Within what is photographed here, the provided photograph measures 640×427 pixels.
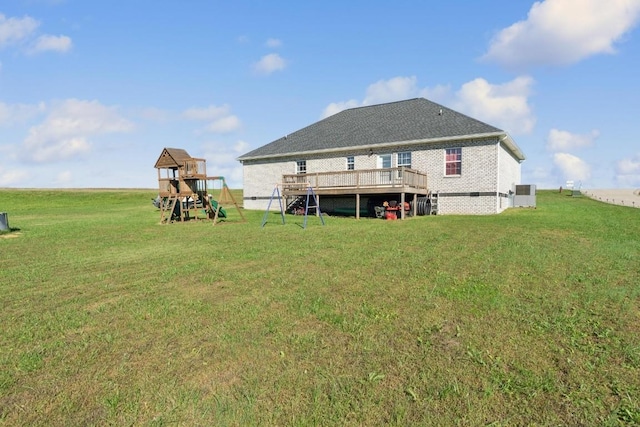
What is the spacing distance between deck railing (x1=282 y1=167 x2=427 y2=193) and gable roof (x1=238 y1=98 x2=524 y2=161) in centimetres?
206

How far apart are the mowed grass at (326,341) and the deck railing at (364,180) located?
36.7 ft

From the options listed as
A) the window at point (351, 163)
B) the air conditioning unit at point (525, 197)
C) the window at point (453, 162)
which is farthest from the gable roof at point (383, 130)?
the air conditioning unit at point (525, 197)

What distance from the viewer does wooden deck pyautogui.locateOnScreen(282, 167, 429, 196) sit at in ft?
63.1

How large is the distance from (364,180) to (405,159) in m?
2.74

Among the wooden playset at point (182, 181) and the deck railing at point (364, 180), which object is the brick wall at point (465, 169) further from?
the wooden playset at point (182, 181)

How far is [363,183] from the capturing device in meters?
22.4

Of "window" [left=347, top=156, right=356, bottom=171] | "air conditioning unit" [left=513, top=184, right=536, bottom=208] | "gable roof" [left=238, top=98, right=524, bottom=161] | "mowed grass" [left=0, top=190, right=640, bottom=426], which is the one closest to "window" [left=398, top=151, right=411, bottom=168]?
"gable roof" [left=238, top=98, right=524, bottom=161]

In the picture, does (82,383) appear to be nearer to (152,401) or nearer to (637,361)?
(152,401)

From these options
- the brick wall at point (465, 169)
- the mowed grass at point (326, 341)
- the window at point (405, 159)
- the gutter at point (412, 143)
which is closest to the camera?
the mowed grass at point (326, 341)

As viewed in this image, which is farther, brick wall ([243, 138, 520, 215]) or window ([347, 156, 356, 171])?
window ([347, 156, 356, 171])

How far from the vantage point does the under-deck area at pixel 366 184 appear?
19.2 metres

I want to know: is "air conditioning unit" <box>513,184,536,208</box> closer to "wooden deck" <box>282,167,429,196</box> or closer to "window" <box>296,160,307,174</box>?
"wooden deck" <box>282,167,429,196</box>

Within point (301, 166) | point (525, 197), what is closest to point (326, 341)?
point (301, 166)

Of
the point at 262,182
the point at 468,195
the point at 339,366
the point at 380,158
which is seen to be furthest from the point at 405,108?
the point at 339,366
